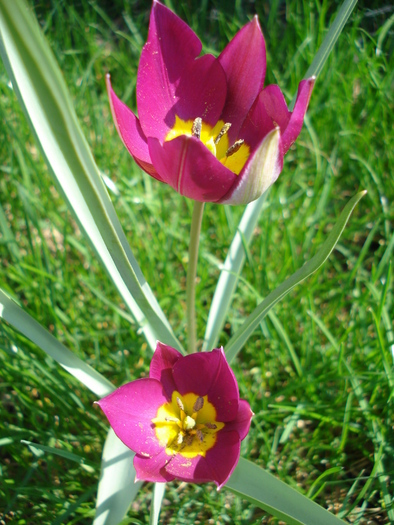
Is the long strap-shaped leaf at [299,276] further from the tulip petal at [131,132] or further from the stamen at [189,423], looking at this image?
the tulip petal at [131,132]

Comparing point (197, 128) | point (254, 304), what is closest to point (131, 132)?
point (197, 128)

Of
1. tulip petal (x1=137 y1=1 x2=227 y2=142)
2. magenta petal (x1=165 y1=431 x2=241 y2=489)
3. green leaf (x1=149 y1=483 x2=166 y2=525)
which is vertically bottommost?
green leaf (x1=149 y1=483 x2=166 y2=525)

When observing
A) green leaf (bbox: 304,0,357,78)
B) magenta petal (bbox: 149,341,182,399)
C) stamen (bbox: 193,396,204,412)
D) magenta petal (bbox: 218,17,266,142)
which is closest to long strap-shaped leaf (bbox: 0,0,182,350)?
magenta petal (bbox: 149,341,182,399)

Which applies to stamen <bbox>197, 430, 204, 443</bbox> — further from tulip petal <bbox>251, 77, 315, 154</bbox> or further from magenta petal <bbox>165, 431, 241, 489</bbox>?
tulip petal <bbox>251, 77, 315, 154</bbox>

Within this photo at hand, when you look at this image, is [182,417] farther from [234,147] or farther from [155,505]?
[234,147]

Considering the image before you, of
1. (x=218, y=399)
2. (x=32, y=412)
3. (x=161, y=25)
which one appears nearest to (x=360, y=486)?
(x=218, y=399)

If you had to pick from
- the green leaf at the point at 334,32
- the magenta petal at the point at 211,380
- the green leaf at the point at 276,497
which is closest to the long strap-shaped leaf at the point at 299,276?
the magenta petal at the point at 211,380
